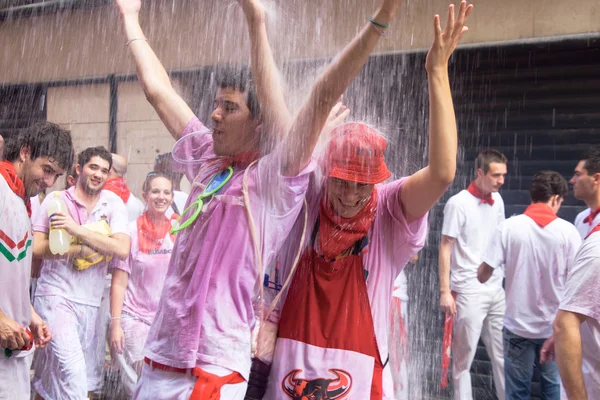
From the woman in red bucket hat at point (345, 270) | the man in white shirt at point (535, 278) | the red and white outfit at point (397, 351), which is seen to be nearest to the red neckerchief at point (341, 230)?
the woman in red bucket hat at point (345, 270)

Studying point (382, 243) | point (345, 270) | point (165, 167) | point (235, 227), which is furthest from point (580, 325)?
point (165, 167)

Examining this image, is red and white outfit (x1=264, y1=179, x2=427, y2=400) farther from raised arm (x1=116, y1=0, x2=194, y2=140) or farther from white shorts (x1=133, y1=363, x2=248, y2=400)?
raised arm (x1=116, y1=0, x2=194, y2=140)

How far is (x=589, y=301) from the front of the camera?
118 inches

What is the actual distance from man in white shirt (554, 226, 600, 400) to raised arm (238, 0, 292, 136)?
154 centimetres

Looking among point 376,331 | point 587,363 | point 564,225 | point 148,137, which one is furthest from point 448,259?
point 148,137

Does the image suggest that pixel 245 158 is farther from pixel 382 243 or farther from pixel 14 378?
pixel 14 378

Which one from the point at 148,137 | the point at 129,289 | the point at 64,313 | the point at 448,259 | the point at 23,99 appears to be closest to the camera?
the point at 64,313

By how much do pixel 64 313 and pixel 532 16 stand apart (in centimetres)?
521

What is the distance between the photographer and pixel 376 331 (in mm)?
2502

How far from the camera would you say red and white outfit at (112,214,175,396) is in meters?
5.50

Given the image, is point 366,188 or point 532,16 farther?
point 532,16

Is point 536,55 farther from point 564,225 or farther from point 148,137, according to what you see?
point 148,137

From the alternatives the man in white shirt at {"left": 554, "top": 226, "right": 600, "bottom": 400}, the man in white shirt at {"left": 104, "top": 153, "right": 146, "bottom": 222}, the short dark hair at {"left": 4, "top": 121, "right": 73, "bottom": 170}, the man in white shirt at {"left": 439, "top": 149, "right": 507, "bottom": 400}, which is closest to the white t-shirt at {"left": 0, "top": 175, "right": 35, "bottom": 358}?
the short dark hair at {"left": 4, "top": 121, "right": 73, "bottom": 170}

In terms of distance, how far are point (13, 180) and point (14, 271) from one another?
1.57 ft
